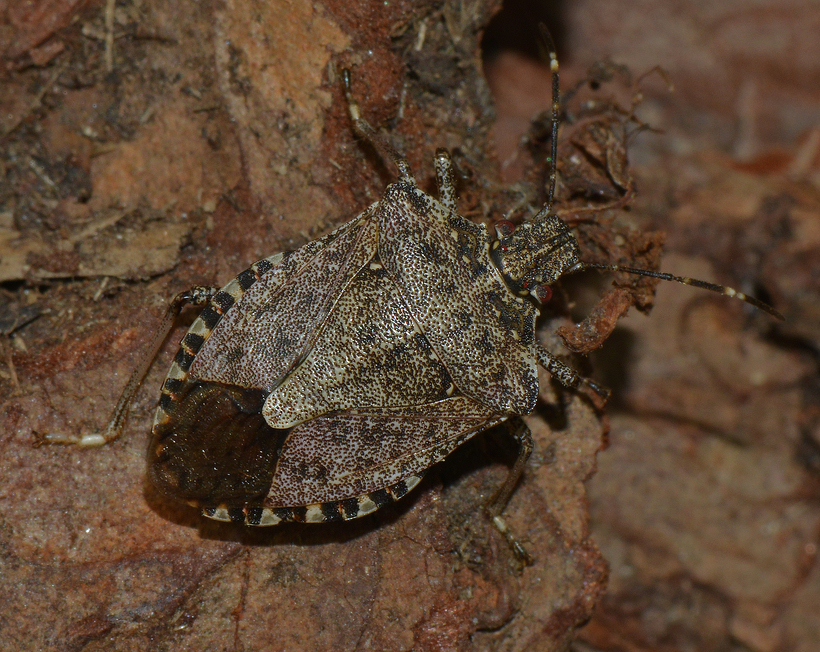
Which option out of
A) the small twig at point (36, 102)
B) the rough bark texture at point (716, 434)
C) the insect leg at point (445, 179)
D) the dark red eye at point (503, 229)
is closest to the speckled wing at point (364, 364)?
the insect leg at point (445, 179)

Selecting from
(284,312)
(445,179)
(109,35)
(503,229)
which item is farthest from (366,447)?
(109,35)

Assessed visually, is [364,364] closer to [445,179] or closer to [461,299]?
[461,299]

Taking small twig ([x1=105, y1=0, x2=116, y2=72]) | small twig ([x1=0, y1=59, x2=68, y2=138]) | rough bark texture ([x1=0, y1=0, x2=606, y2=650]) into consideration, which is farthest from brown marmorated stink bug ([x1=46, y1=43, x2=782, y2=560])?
small twig ([x1=0, y1=59, x2=68, y2=138])

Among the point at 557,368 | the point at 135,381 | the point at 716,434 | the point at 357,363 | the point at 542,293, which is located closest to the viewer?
the point at 357,363

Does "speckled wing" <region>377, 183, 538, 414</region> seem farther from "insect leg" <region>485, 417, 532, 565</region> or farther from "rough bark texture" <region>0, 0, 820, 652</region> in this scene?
"rough bark texture" <region>0, 0, 820, 652</region>

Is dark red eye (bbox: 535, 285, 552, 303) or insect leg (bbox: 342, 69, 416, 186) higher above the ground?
insect leg (bbox: 342, 69, 416, 186)

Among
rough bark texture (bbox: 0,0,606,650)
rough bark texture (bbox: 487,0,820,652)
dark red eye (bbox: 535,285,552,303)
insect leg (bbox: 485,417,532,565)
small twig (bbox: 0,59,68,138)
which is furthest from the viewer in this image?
rough bark texture (bbox: 487,0,820,652)

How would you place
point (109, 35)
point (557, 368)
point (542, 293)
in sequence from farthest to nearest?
point (109, 35) < point (557, 368) < point (542, 293)

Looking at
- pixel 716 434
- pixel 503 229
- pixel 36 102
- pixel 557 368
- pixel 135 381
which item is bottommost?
pixel 135 381
